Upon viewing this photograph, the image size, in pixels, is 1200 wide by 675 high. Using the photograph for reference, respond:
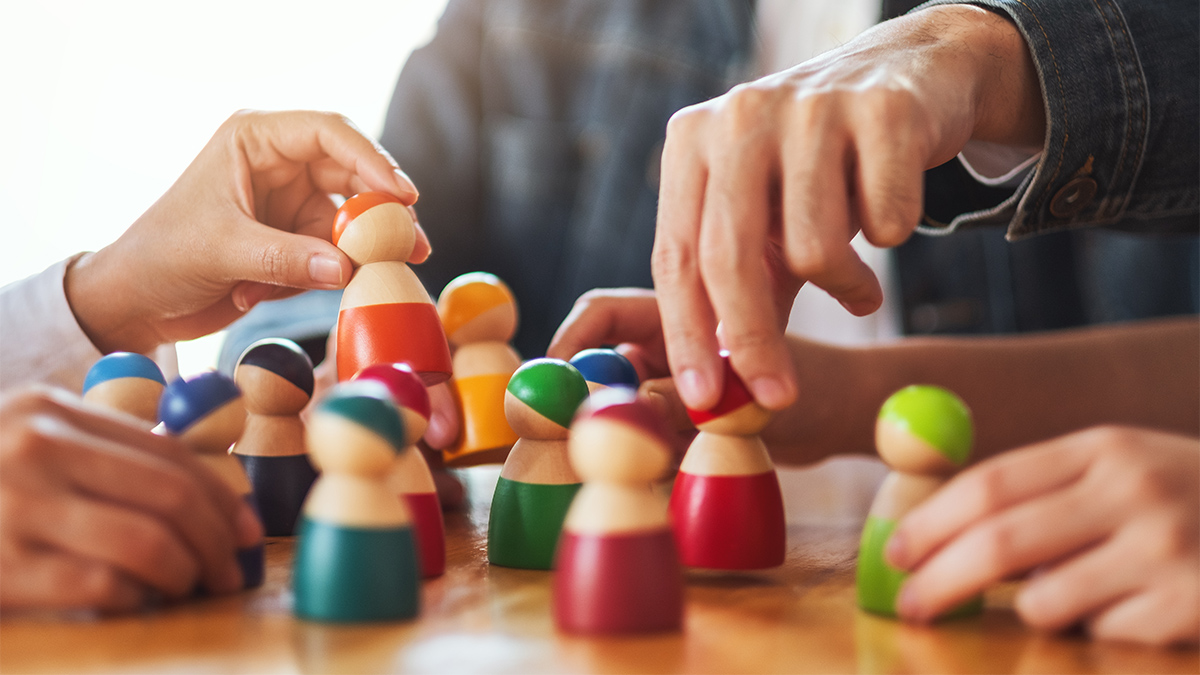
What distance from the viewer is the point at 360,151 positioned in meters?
1.11

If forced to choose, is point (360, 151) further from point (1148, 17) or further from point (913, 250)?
point (913, 250)

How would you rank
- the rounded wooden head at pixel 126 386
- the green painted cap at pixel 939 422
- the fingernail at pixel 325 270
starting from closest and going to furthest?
the green painted cap at pixel 939 422
the rounded wooden head at pixel 126 386
the fingernail at pixel 325 270

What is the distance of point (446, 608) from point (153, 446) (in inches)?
9.3

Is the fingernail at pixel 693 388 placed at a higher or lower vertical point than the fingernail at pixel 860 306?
lower

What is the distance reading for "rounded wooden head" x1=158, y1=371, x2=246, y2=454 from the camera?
69 centimetres

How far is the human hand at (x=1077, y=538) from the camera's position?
0.56 m

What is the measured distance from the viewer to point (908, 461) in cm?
64

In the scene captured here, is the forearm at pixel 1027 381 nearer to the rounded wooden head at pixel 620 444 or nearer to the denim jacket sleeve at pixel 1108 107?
the denim jacket sleeve at pixel 1108 107

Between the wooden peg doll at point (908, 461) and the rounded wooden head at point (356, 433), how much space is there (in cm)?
35

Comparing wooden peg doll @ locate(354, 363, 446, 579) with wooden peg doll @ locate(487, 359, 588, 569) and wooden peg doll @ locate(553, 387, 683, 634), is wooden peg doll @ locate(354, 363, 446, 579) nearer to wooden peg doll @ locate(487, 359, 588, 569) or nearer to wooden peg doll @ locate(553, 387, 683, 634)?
wooden peg doll @ locate(487, 359, 588, 569)

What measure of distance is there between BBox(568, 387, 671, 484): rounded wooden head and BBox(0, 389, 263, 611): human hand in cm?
27

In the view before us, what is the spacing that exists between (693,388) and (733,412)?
0.04 metres

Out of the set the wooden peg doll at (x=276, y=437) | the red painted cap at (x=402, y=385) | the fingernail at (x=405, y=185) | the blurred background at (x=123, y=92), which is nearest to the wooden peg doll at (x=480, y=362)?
the fingernail at (x=405, y=185)

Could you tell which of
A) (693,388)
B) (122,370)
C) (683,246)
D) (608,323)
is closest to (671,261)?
(683,246)
